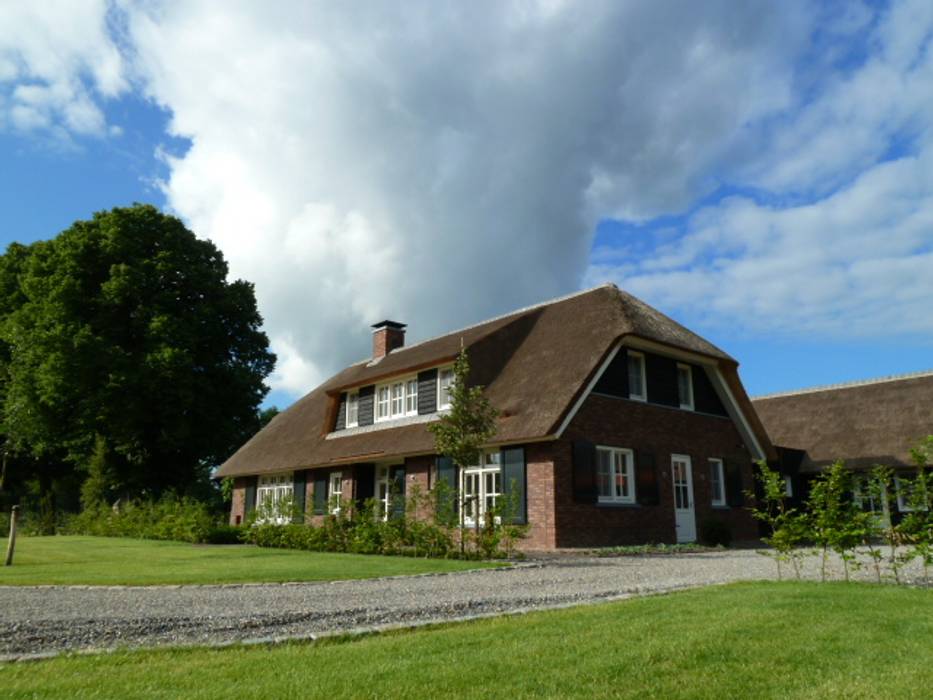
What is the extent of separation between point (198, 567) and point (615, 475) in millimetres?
10177

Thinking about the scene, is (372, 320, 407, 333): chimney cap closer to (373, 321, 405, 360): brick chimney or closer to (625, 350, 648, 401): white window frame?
(373, 321, 405, 360): brick chimney

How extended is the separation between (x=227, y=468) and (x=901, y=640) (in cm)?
2746

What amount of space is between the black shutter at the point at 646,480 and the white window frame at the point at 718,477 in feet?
10.7

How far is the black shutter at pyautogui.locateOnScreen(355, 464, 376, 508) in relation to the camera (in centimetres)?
2269

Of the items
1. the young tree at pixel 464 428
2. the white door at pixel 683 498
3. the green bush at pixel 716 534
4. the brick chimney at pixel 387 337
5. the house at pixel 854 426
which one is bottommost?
the green bush at pixel 716 534

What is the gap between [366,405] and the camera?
2403 cm

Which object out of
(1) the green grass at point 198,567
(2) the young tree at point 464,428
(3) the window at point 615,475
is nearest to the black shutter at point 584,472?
(3) the window at point 615,475

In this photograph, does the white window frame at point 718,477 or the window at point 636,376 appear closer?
the window at point 636,376

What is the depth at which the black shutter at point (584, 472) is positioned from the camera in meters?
16.9

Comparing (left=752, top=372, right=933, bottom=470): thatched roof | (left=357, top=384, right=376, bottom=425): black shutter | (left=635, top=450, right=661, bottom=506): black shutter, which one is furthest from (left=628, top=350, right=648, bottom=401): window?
(left=752, top=372, right=933, bottom=470): thatched roof

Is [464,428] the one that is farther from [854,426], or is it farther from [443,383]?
[854,426]

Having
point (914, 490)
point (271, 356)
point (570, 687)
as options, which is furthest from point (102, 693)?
point (271, 356)

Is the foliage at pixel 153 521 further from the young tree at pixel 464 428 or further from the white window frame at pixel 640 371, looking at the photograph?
the white window frame at pixel 640 371

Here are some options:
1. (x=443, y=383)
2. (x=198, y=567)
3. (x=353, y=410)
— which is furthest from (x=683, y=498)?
(x=198, y=567)
